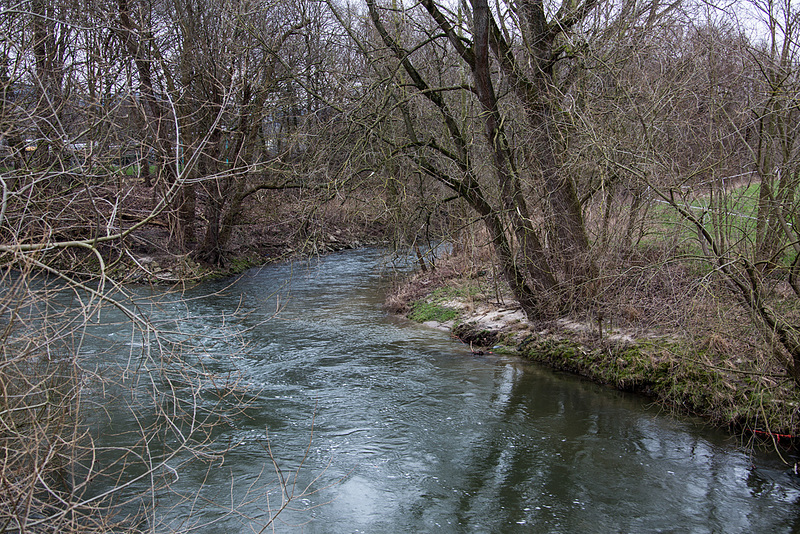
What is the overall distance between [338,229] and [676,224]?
20438 mm

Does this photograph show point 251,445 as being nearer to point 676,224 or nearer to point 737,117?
point 676,224

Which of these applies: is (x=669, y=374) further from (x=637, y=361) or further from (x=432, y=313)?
Answer: (x=432, y=313)

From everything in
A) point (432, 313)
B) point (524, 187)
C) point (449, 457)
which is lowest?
point (449, 457)

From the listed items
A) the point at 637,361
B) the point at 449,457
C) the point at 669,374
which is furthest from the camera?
the point at 637,361

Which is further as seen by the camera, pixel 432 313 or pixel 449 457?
pixel 432 313

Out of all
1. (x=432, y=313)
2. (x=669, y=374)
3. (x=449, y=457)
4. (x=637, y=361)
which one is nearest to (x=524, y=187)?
(x=637, y=361)

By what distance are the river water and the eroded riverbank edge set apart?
304 mm

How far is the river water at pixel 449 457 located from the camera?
19.9 feet

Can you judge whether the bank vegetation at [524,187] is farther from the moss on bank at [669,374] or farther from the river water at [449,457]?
the river water at [449,457]

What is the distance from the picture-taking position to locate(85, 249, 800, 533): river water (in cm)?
608

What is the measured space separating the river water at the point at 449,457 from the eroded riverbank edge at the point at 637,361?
0.30m

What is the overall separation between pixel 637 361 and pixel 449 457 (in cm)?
371

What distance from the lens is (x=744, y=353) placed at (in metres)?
7.66

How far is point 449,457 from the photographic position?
7.38 meters
